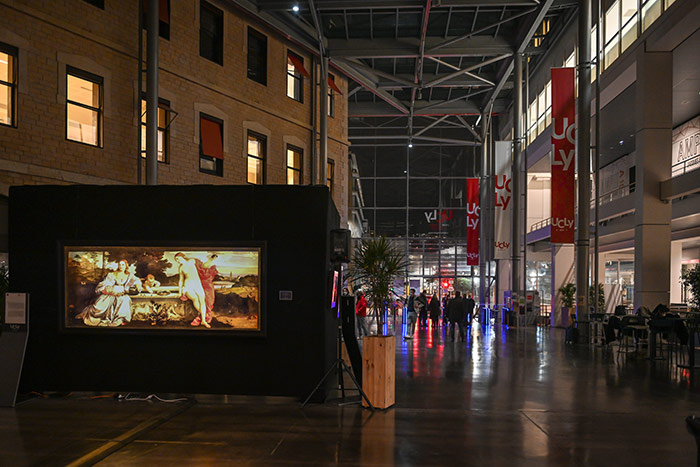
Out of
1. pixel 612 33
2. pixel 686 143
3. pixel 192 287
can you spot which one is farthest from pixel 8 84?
pixel 686 143

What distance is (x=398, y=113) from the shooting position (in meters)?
34.2

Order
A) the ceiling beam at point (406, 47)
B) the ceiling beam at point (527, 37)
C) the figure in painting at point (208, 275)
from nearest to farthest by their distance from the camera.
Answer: the figure in painting at point (208, 275)
the ceiling beam at point (527, 37)
the ceiling beam at point (406, 47)

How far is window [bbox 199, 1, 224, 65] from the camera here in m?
17.1

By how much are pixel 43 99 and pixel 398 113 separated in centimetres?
2395

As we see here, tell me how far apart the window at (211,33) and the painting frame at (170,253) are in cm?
930

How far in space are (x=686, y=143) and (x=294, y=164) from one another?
52.0 ft

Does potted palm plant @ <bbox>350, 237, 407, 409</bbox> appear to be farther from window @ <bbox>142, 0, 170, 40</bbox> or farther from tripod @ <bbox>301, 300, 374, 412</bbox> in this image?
window @ <bbox>142, 0, 170, 40</bbox>

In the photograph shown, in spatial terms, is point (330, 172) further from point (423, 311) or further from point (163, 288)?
point (163, 288)

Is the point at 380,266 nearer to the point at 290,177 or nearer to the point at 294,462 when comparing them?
the point at 294,462

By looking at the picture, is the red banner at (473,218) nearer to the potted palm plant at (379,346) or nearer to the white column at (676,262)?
the white column at (676,262)

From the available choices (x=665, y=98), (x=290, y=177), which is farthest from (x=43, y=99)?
(x=665, y=98)

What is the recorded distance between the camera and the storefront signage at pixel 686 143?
2327 cm

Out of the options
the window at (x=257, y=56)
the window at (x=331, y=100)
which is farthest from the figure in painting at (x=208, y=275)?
the window at (x=331, y=100)

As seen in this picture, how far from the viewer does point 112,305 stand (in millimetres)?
9172
